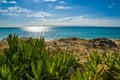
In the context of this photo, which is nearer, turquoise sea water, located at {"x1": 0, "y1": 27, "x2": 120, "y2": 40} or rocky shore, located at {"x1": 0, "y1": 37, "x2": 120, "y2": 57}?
rocky shore, located at {"x1": 0, "y1": 37, "x2": 120, "y2": 57}

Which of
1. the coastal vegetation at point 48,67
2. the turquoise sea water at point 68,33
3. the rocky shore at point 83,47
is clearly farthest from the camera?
the turquoise sea water at point 68,33

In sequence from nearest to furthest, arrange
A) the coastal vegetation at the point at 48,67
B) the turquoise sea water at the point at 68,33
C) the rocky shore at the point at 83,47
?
the coastal vegetation at the point at 48,67
the rocky shore at the point at 83,47
the turquoise sea water at the point at 68,33

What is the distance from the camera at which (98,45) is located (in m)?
10.5

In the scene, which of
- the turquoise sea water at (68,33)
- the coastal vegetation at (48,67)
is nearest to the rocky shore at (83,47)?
the coastal vegetation at (48,67)

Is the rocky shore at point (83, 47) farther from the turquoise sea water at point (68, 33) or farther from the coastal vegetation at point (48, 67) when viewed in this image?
the turquoise sea water at point (68, 33)

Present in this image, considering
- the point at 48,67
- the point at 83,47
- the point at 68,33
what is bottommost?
the point at 68,33

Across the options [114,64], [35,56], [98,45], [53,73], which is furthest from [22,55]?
[98,45]

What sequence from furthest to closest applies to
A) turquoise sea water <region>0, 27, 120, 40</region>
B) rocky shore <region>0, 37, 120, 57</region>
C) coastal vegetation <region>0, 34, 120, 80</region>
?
turquoise sea water <region>0, 27, 120, 40</region>, rocky shore <region>0, 37, 120, 57</region>, coastal vegetation <region>0, 34, 120, 80</region>

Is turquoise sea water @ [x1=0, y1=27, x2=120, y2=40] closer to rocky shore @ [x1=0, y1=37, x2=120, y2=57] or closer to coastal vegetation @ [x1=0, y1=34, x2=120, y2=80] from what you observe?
rocky shore @ [x1=0, y1=37, x2=120, y2=57]

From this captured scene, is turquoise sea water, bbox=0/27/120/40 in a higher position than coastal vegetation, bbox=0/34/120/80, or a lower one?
lower

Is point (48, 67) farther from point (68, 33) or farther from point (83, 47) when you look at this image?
point (68, 33)

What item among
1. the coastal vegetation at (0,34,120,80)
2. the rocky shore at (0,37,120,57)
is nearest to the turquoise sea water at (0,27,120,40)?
the rocky shore at (0,37,120,57)

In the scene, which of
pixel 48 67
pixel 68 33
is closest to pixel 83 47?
pixel 48 67

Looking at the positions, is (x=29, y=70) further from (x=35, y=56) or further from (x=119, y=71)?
(x=119, y=71)
